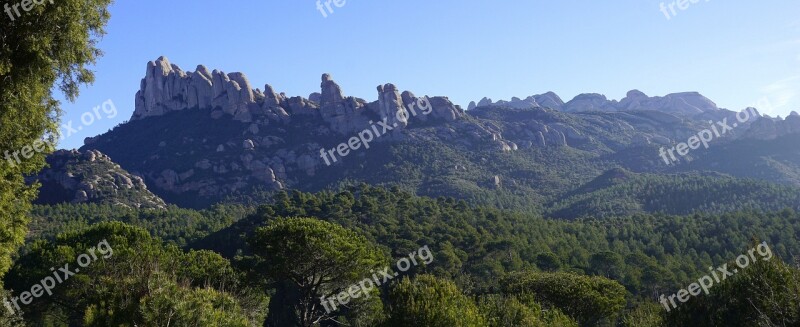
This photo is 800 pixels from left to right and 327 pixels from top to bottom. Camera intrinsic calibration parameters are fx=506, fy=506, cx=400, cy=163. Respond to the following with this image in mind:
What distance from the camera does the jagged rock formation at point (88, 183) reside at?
324ft

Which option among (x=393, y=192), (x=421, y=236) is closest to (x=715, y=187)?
(x=393, y=192)

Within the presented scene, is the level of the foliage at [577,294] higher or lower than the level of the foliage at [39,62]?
lower

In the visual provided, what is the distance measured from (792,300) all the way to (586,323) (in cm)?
2597

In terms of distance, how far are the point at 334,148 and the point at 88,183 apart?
6297 cm

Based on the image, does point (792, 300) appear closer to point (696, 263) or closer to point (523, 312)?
point (523, 312)

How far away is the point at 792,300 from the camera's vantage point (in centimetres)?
1134

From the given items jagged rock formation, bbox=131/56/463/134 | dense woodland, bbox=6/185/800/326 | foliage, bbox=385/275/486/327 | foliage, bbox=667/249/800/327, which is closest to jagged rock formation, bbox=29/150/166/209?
dense woodland, bbox=6/185/800/326

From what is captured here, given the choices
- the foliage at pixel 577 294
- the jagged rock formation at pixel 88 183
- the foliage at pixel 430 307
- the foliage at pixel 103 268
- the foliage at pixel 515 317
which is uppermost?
the jagged rock formation at pixel 88 183

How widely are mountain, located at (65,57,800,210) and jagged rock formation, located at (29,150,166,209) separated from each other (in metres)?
16.3

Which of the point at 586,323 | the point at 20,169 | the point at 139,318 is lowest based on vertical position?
the point at 586,323

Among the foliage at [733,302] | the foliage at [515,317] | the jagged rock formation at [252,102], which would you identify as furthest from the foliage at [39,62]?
the jagged rock formation at [252,102]

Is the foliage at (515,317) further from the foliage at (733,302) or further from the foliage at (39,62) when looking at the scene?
the foliage at (39,62)

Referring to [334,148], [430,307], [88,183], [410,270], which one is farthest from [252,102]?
[430,307]

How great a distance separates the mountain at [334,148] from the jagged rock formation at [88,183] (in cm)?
1625
